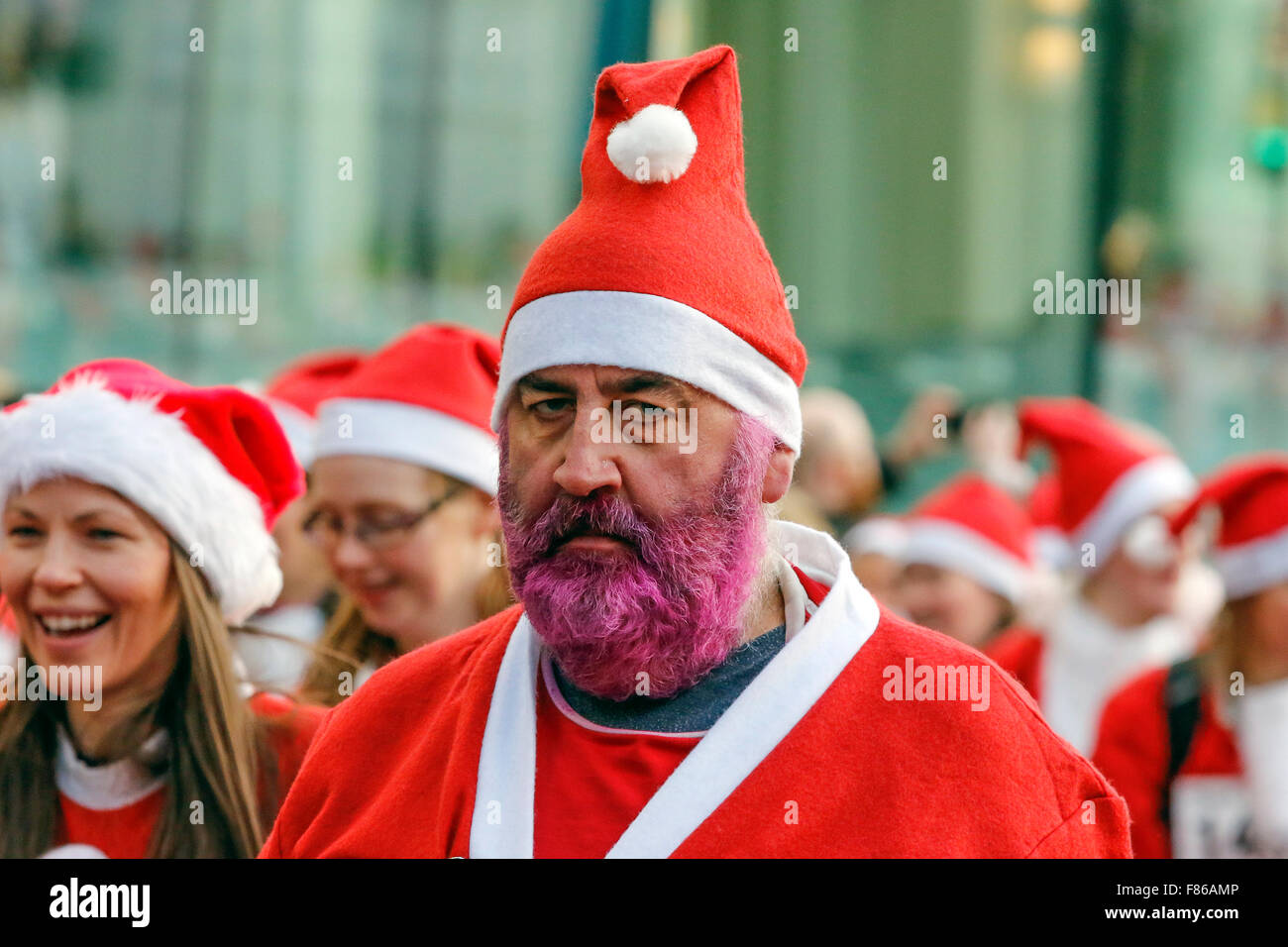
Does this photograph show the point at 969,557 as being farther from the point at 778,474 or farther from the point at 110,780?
the point at 110,780

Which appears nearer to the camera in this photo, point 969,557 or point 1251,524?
point 1251,524

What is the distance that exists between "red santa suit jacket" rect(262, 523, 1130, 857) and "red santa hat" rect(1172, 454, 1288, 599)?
2.41 meters

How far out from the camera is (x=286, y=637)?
3.92m

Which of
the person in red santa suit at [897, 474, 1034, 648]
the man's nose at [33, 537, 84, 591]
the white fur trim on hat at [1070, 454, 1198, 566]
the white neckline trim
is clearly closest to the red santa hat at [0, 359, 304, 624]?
the man's nose at [33, 537, 84, 591]

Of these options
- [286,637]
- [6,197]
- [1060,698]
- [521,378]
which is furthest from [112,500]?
[6,197]

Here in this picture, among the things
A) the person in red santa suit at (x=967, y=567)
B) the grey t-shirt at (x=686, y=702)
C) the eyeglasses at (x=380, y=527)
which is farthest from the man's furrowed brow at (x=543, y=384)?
the person in red santa suit at (x=967, y=567)

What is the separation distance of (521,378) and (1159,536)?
4.30m

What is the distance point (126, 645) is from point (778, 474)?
1.43 m

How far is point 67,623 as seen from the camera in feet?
11.1

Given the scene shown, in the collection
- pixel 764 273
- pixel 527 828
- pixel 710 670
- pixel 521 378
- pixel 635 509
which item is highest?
pixel 764 273

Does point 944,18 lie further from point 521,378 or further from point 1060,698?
point 521,378

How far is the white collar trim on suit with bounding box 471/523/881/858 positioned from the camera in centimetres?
258

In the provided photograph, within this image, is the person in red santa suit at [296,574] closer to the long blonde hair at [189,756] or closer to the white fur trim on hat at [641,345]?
the long blonde hair at [189,756]

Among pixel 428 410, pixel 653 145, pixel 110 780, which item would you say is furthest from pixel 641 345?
pixel 428 410
